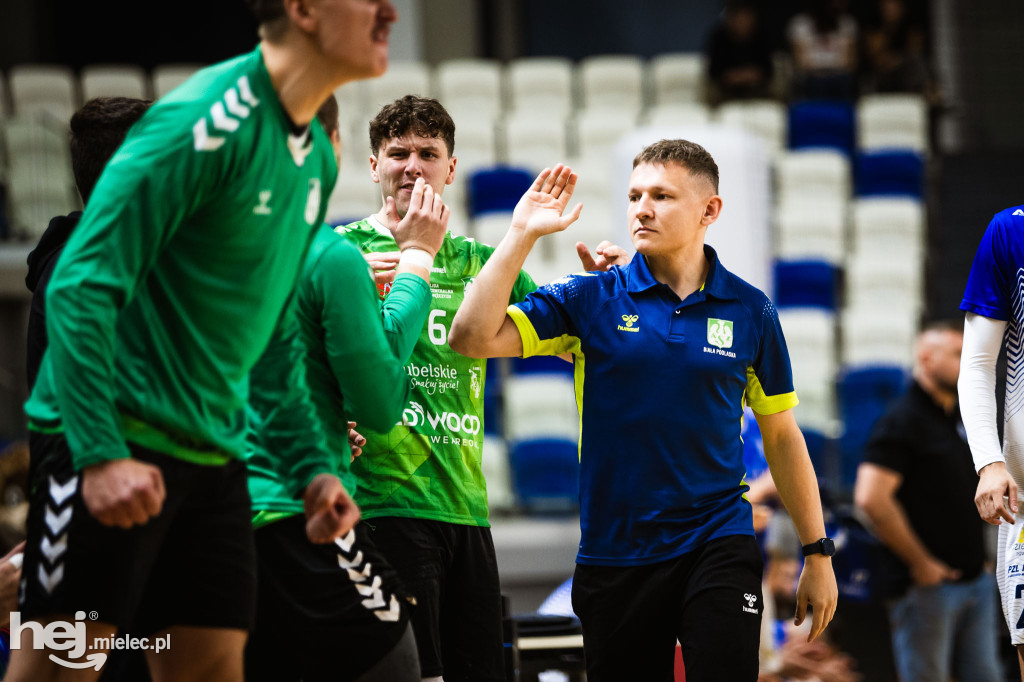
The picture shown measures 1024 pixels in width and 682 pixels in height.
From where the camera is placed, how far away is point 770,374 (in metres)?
3.47

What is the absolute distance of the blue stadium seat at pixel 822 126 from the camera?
39.5 ft

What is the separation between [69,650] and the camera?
2125 mm

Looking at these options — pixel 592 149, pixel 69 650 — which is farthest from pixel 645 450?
pixel 592 149

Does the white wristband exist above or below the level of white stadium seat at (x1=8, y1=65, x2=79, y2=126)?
below

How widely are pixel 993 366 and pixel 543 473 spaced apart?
536 cm

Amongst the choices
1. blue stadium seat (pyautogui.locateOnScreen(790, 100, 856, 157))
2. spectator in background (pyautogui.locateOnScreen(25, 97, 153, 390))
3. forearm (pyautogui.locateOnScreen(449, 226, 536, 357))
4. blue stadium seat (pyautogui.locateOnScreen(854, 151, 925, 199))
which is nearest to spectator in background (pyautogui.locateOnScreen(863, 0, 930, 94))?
blue stadium seat (pyautogui.locateOnScreen(790, 100, 856, 157))

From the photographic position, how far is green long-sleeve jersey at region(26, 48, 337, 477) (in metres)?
2.01

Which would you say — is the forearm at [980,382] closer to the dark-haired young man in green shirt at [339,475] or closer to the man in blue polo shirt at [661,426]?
the man in blue polo shirt at [661,426]

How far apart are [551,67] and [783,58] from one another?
9.04 feet

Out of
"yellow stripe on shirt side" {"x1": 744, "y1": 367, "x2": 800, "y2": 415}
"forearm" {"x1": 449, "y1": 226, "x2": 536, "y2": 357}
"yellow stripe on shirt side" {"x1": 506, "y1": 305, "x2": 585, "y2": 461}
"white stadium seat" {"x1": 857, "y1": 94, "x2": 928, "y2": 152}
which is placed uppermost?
"white stadium seat" {"x1": 857, "y1": 94, "x2": 928, "y2": 152}

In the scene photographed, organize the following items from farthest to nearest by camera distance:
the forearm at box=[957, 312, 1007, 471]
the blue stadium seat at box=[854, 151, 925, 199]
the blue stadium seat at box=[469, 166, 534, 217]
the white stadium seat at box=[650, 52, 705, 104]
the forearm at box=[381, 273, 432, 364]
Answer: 1. the white stadium seat at box=[650, 52, 705, 104]
2. the blue stadium seat at box=[854, 151, 925, 199]
3. the blue stadium seat at box=[469, 166, 534, 217]
4. the forearm at box=[957, 312, 1007, 471]
5. the forearm at box=[381, 273, 432, 364]

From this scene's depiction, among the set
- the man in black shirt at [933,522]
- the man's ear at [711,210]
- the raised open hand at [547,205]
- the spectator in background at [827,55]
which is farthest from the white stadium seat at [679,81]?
the raised open hand at [547,205]

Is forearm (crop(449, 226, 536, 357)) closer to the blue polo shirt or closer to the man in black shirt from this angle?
the blue polo shirt

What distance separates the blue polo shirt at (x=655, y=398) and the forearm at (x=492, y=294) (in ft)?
0.37
